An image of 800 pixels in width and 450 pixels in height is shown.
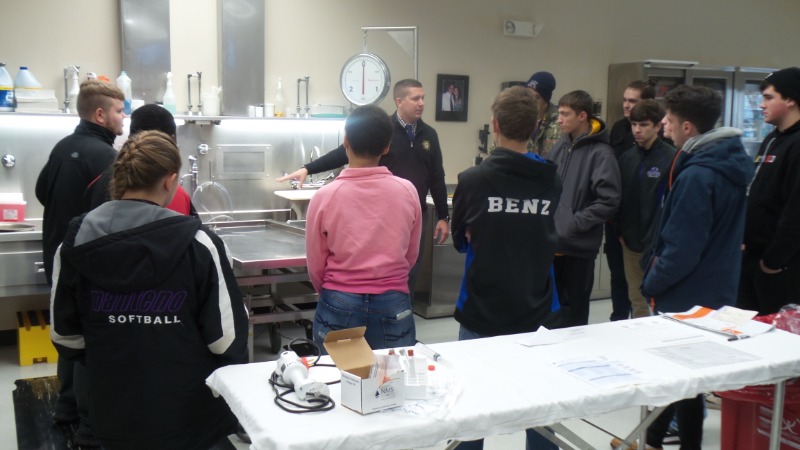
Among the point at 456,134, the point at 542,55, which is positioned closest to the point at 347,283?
the point at 456,134

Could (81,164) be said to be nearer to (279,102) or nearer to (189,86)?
(189,86)

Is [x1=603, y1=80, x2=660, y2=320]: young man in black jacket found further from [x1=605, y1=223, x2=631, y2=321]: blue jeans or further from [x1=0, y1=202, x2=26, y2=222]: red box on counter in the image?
[x1=0, y1=202, x2=26, y2=222]: red box on counter

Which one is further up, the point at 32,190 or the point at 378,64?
the point at 378,64

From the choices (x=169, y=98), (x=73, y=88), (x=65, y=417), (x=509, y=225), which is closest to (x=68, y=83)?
(x=73, y=88)

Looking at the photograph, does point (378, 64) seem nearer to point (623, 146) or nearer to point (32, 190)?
point (623, 146)

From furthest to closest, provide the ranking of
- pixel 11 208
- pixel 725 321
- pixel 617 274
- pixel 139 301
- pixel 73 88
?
1. pixel 73 88
2. pixel 11 208
3. pixel 617 274
4. pixel 725 321
5. pixel 139 301

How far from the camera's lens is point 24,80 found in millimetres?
4234

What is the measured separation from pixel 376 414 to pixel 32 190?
3659 millimetres

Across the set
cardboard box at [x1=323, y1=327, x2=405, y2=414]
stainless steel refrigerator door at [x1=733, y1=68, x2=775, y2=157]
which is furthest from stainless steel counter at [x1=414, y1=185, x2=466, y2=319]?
cardboard box at [x1=323, y1=327, x2=405, y2=414]

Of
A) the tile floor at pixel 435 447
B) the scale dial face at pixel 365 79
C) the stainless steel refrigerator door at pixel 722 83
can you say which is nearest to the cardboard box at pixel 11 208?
the tile floor at pixel 435 447

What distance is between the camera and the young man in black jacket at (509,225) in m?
2.27

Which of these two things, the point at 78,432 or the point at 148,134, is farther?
the point at 78,432

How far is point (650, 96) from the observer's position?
13.7ft

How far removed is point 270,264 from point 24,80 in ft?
6.95
